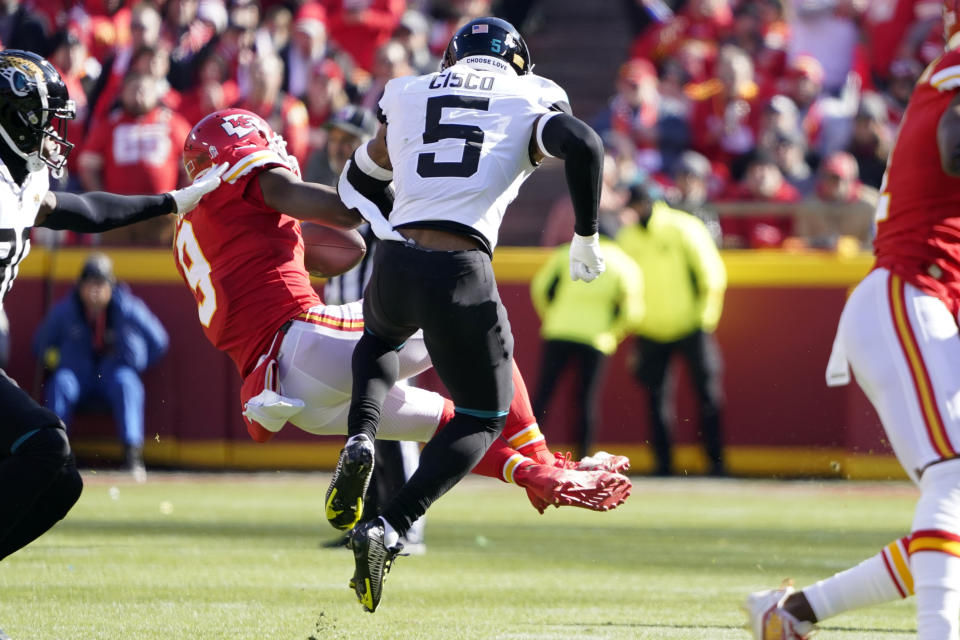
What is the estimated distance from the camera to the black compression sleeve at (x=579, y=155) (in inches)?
199

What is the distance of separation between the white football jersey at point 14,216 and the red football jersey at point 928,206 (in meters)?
2.79

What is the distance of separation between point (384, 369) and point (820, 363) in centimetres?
704

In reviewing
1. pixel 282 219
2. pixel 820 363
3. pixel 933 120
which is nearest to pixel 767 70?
pixel 820 363

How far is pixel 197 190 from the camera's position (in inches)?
231

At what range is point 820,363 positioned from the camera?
11773 mm

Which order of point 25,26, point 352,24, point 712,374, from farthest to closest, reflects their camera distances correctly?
point 352,24
point 25,26
point 712,374

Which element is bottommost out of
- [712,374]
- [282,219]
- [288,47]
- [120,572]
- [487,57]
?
[712,374]

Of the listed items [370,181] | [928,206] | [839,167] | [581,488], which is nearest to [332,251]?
[370,181]

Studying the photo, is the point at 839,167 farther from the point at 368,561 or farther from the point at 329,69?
the point at 368,561

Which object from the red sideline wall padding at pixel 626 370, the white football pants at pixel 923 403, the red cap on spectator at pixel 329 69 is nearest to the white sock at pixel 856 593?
the white football pants at pixel 923 403

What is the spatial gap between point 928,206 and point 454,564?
3725 millimetres

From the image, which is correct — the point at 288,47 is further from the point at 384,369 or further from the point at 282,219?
the point at 384,369

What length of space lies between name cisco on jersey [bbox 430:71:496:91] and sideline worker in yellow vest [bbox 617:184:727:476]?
6.36 meters

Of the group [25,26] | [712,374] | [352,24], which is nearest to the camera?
[712,374]
